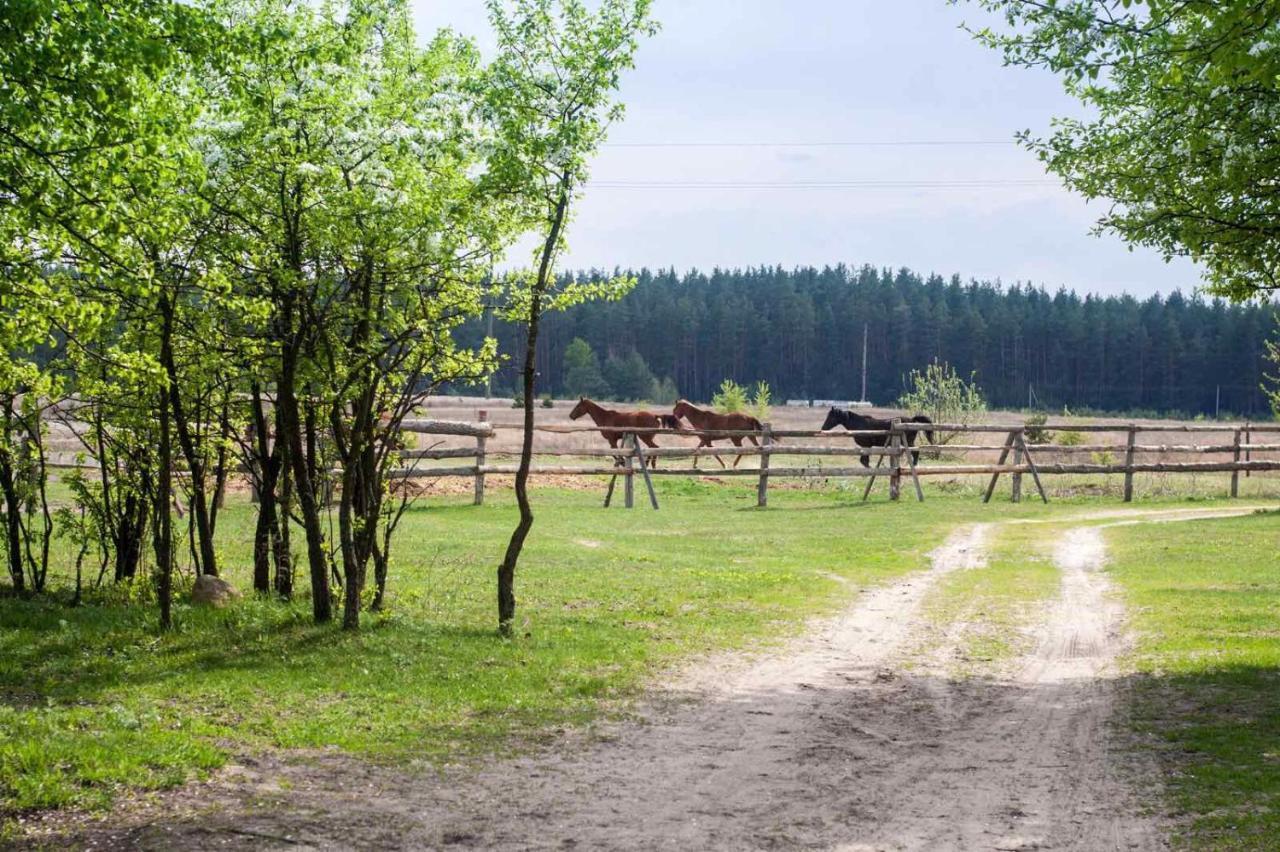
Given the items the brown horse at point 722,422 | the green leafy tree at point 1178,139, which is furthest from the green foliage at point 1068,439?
the green leafy tree at point 1178,139

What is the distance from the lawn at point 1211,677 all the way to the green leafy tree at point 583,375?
81939mm

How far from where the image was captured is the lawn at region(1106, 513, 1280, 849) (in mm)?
6070

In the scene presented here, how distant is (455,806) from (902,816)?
2.17 m

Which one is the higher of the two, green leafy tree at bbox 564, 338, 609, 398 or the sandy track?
green leafy tree at bbox 564, 338, 609, 398

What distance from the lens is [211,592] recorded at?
11.3m

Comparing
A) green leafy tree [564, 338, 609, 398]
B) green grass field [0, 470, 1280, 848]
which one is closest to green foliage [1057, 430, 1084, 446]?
green grass field [0, 470, 1280, 848]

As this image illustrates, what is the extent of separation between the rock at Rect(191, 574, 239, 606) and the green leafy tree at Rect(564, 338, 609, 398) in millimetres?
86650

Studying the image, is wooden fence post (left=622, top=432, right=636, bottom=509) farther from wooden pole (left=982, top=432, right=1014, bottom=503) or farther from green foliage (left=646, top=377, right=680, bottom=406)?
green foliage (left=646, top=377, right=680, bottom=406)

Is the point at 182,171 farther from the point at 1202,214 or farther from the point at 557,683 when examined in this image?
the point at 1202,214

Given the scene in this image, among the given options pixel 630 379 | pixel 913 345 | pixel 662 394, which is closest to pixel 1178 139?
pixel 662 394

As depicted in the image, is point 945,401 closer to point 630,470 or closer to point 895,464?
point 895,464

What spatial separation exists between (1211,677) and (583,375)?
91.2m

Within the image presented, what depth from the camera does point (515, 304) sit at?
10586mm

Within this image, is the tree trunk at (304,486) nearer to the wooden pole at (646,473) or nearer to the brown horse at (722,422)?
the wooden pole at (646,473)
